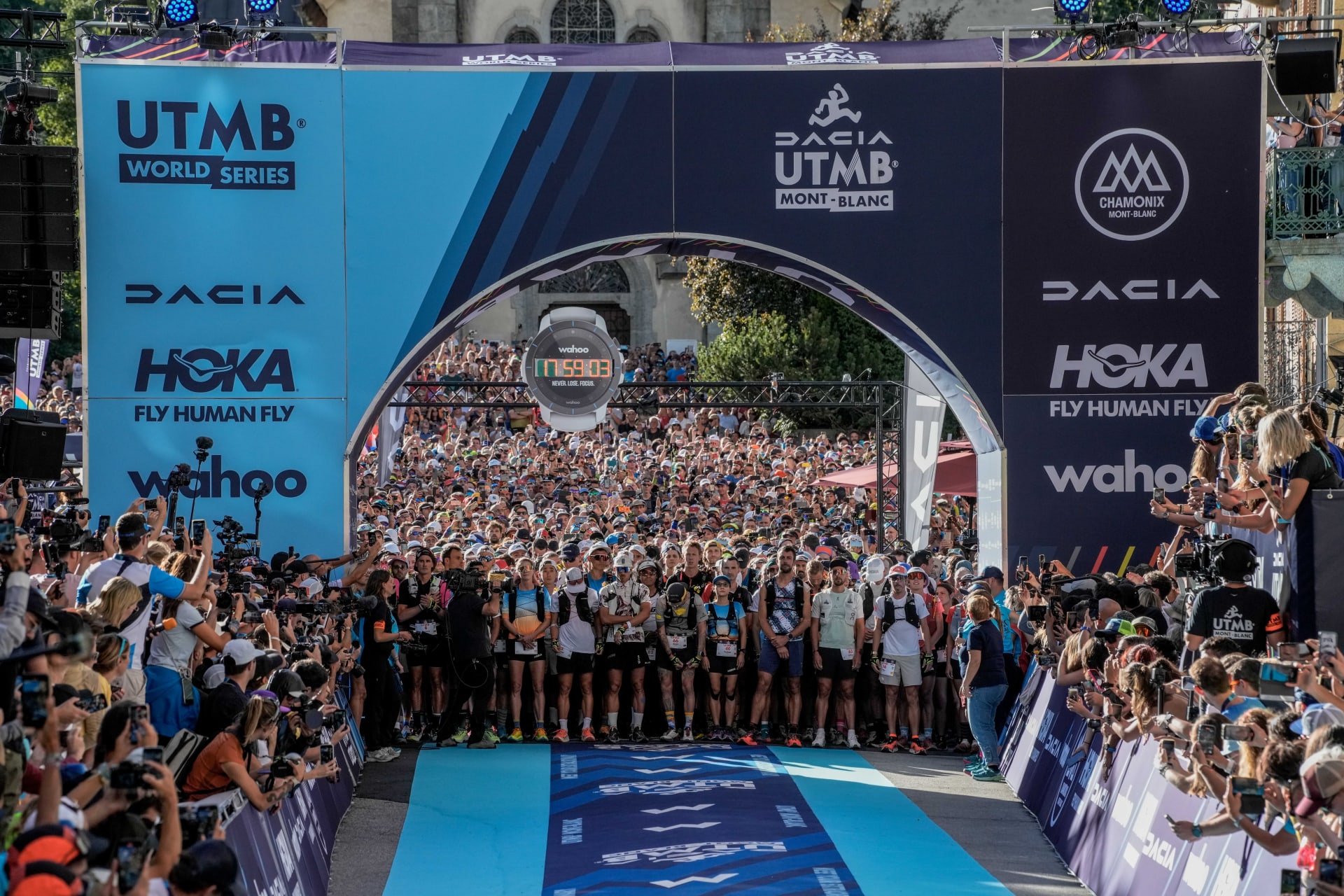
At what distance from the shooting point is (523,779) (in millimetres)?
13172

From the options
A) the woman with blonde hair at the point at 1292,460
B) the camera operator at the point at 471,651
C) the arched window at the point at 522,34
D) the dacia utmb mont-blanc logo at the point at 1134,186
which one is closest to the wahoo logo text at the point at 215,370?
the camera operator at the point at 471,651

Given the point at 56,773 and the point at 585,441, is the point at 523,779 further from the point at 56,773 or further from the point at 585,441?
the point at 585,441

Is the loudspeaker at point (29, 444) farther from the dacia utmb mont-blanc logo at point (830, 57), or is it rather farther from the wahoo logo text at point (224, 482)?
the dacia utmb mont-blanc logo at point (830, 57)

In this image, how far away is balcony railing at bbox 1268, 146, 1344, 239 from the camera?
1506 centimetres

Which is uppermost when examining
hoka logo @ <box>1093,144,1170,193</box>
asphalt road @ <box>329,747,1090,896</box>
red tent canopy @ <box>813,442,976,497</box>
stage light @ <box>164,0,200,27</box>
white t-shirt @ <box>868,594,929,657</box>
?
stage light @ <box>164,0,200,27</box>

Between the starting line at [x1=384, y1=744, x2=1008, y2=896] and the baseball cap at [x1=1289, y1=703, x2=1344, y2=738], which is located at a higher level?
the baseball cap at [x1=1289, y1=703, x2=1344, y2=738]

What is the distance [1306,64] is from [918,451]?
671 cm

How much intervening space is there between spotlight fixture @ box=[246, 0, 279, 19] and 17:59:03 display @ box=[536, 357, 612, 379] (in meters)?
6.52

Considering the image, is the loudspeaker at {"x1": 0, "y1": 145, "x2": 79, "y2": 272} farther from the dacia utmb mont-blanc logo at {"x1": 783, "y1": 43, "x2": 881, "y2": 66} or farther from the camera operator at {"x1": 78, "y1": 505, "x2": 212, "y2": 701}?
the dacia utmb mont-blanc logo at {"x1": 783, "y1": 43, "x2": 881, "y2": 66}

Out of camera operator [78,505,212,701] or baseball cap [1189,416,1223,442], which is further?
baseball cap [1189,416,1223,442]

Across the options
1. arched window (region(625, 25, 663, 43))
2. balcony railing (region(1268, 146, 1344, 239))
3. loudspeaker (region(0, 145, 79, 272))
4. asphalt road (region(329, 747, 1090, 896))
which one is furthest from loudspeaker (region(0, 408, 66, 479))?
arched window (region(625, 25, 663, 43))

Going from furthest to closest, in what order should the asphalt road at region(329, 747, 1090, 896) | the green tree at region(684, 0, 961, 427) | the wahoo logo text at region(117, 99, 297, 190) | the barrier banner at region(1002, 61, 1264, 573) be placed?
the green tree at region(684, 0, 961, 427) → the barrier banner at region(1002, 61, 1264, 573) → the wahoo logo text at region(117, 99, 297, 190) → the asphalt road at region(329, 747, 1090, 896)

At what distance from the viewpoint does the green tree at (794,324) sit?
3447 cm

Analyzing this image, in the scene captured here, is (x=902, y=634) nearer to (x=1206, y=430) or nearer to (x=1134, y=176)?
(x=1206, y=430)
